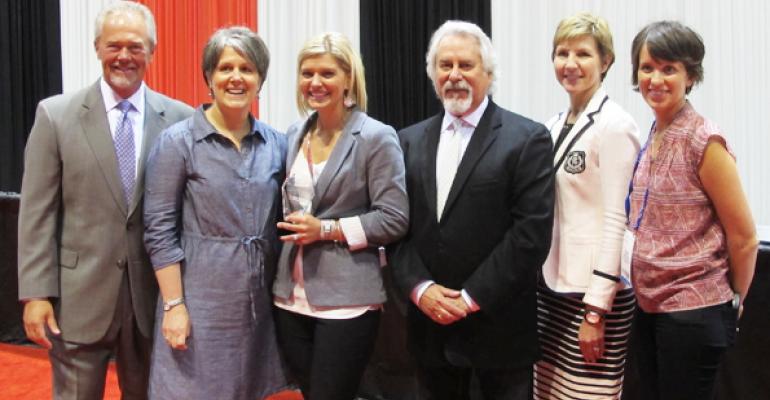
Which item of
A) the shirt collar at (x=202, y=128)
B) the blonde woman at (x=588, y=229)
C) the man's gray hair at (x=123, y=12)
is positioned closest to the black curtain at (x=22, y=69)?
the man's gray hair at (x=123, y=12)

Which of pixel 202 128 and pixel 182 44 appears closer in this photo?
pixel 202 128

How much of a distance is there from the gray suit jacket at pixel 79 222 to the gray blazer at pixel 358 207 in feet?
1.81

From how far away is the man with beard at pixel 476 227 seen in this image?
6.49ft

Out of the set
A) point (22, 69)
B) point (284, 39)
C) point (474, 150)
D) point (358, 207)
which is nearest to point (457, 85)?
point (474, 150)

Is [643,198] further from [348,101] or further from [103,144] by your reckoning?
[103,144]

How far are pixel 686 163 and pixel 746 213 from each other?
0.19 m

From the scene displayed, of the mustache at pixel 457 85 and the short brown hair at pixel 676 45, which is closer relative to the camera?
the short brown hair at pixel 676 45

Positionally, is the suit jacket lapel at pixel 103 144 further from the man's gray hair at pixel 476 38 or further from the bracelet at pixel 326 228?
the man's gray hair at pixel 476 38

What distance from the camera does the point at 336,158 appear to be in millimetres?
2066

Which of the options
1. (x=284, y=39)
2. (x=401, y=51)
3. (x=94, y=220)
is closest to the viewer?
(x=94, y=220)

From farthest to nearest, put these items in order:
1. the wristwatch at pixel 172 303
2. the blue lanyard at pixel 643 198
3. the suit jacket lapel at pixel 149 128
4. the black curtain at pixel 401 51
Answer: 1. the black curtain at pixel 401 51
2. the suit jacket lapel at pixel 149 128
3. the wristwatch at pixel 172 303
4. the blue lanyard at pixel 643 198

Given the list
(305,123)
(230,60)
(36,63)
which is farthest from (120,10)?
(36,63)

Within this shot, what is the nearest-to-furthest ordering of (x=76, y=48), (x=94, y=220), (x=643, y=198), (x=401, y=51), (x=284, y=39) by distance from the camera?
(x=643, y=198), (x=94, y=220), (x=401, y=51), (x=284, y=39), (x=76, y=48)

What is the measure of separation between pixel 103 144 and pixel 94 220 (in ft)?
0.73
